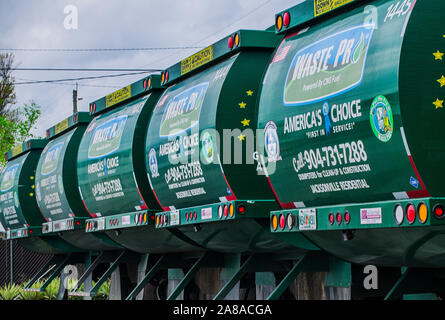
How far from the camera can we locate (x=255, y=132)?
873cm

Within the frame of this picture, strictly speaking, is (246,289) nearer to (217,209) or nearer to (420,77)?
(217,209)

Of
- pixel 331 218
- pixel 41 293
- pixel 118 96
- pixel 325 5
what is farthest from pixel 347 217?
pixel 41 293

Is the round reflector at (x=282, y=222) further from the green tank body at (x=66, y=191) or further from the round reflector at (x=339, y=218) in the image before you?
the green tank body at (x=66, y=191)

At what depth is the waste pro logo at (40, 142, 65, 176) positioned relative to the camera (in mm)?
16750

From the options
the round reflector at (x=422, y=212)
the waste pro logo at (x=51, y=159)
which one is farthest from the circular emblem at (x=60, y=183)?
the round reflector at (x=422, y=212)

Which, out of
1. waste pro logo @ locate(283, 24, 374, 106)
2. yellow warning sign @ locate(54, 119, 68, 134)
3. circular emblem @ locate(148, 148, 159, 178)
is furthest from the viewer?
yellow warning sign @ locate(54, 119, 68, 134)

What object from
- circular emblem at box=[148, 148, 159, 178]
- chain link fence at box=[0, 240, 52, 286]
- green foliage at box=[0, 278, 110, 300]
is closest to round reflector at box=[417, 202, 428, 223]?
circular emblem at box=[148, 148, 159, 178]

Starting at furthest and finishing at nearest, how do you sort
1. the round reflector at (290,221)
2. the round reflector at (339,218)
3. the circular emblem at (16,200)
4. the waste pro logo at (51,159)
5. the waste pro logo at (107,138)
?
the circular emblem at (16,200) < the waste pro logo at (51,159) < the waste pro logo at (107,138) < the round reflector at (290,221) < the round reflector at (339,218)

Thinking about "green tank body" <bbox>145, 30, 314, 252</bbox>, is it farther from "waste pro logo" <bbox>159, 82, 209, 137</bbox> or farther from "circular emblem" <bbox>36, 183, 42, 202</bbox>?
"circular emblem" <bbox>36, 183, 42, 202</bbox>

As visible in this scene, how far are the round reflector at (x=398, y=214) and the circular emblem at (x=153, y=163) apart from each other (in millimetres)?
5125

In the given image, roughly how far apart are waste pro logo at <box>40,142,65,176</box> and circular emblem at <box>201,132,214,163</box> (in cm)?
797

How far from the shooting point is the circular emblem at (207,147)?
905 centimetres

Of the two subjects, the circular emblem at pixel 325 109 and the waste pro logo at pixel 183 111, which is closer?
the circular emblem at pixel 325 109

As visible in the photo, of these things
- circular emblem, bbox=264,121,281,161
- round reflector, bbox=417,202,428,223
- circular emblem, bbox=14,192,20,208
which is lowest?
round reflector, bbox=417,202,428,223
